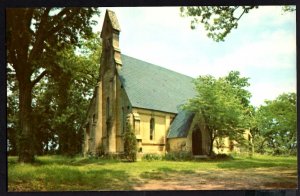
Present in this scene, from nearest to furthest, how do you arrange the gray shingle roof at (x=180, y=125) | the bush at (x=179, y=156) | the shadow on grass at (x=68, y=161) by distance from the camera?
the shadow on grass at (x=68, y=161) → the bush at (x=179, y=156) → the gray shingle roof at (x=180, y=125)

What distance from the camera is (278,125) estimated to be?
1105 cm

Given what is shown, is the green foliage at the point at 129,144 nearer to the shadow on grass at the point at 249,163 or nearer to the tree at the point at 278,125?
the shadow on grass at the point at 249,163

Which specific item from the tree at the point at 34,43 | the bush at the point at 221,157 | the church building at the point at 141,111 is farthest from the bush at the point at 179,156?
the tree at the point at 34,43

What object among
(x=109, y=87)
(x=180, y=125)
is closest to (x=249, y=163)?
(x=180, y=125)

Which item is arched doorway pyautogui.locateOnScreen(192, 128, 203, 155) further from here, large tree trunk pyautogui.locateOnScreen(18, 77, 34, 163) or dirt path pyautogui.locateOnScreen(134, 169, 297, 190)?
large tree trunk pyautogui.locateOnScreen(18, 77, 34, 163)

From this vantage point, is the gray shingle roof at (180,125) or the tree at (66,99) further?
the gray shingle roof at (180,125)

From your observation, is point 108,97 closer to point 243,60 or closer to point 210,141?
point 210,141

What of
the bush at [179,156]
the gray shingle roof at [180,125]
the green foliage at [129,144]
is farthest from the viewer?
the gray shingle roof at [180,125]

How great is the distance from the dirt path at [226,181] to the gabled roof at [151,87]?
5.71 feet

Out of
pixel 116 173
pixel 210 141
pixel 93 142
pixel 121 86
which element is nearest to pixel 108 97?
pixel 121 86

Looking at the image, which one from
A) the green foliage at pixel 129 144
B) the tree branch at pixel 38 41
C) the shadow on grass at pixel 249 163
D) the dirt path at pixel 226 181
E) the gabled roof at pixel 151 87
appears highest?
the tree branch at pixel 38 41

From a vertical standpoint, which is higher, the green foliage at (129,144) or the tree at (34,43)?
the tree at (34,43)

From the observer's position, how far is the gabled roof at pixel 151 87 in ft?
36.1

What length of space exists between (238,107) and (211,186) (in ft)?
6.90
